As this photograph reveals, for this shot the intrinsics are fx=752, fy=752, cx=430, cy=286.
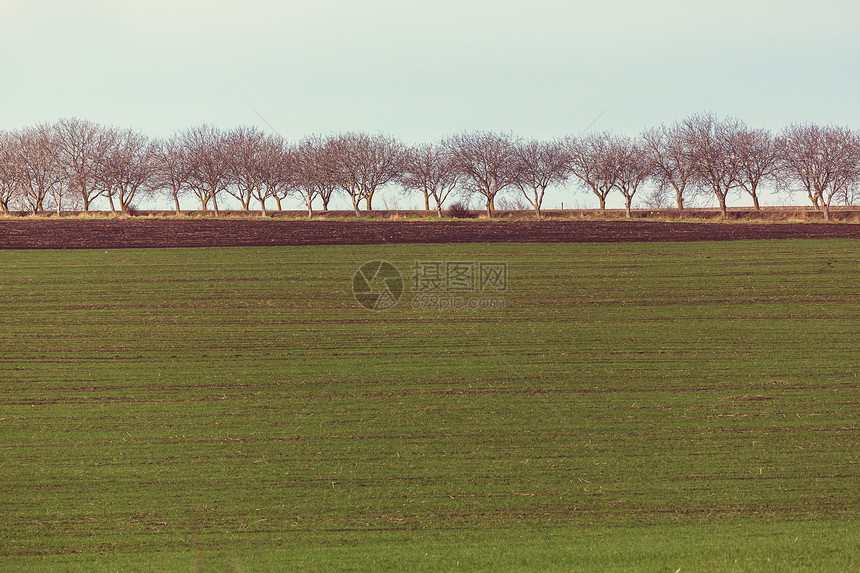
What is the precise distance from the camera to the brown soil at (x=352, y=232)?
3494 cm

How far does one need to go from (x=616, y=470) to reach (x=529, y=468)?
5.28 feet

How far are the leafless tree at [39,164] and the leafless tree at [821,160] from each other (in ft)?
216

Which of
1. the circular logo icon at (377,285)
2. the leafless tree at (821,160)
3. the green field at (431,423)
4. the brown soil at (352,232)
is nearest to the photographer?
the green field at (431,423)

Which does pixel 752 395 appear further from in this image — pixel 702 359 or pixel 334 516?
pixel 334 516

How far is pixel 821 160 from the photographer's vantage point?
63.3 meters

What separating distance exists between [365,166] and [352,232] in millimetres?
31773

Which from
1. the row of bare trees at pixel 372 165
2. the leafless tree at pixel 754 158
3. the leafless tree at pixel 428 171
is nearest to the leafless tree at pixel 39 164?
the row of bare trees at pixel 372 165

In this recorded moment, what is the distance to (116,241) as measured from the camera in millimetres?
35094

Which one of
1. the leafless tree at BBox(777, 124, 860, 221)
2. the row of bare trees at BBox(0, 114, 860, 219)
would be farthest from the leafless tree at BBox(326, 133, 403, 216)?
the leafless tree at BBox(777, 124, 860, 221)

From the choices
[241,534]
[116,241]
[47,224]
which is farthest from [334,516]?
[47,224]

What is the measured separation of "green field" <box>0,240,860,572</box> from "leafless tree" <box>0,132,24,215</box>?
1902 inches

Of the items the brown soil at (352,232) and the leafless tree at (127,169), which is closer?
the brown soil at (352,232)

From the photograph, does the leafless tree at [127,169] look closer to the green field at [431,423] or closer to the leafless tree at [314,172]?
the leafless tree at [314,172]

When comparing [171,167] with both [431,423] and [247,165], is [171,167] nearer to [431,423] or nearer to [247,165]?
[247,165]
